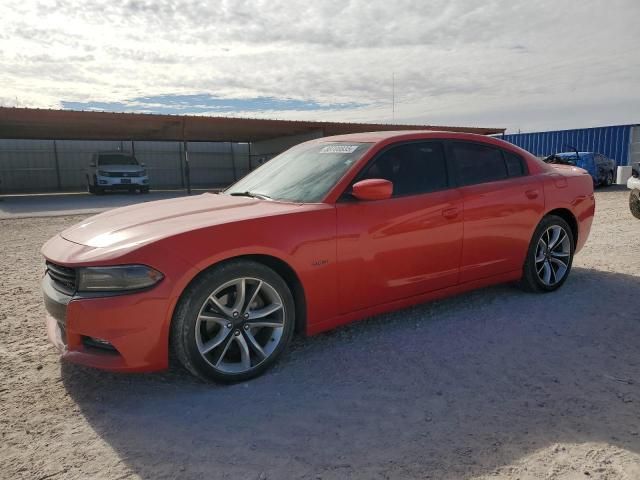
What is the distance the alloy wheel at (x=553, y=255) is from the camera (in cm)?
445

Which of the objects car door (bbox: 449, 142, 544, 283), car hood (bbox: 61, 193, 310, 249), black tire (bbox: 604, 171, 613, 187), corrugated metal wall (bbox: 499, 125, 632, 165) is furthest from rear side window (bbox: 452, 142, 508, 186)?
corrugated metal wall (bbox: 499, 125, 632, 165)

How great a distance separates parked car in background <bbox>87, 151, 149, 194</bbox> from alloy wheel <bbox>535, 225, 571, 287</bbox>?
58.7ft

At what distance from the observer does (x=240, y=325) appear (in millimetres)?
2908

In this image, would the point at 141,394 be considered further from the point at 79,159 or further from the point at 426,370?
the point at 79,159

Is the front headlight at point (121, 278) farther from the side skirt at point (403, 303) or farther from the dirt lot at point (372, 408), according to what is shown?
the side skirt at point (403, 303)

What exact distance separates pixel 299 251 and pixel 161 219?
94 centimetres

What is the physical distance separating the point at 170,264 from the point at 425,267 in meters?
1.89

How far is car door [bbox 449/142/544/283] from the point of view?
387cm

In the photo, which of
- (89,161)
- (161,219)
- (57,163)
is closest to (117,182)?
(89,161)

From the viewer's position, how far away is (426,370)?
9.87ft

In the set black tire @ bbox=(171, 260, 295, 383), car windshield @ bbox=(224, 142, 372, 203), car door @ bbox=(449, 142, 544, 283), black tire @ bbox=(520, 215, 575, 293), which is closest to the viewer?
black tire @ bbox=(171, 260, 295, 383)

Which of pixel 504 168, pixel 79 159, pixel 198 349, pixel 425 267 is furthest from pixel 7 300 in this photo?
pixel 79 159

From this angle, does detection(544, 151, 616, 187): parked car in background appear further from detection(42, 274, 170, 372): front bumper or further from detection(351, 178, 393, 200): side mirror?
detection(42, 274, 170, 372): front bumper

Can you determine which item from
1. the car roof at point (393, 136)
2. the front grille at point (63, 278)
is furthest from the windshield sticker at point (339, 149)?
the front grille at point (63, 278)
